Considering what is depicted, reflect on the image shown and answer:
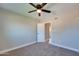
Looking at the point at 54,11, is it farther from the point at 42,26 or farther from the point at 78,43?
the point at 42,26

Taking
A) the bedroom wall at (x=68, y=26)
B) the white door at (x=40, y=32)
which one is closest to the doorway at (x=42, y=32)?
the white door at (x=40, y=32)

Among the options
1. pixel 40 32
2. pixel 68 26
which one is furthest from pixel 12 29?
pixel 40 32

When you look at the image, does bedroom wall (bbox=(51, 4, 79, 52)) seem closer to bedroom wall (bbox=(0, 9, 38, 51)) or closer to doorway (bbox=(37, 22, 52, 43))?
doorway (bbox=(37, 22, 52, 43))

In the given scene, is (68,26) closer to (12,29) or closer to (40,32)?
(40,32)

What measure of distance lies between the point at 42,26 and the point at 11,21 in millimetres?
2964

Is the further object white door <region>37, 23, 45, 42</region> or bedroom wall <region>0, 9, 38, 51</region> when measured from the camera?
white door <region>37, 23, 45, 42</region>

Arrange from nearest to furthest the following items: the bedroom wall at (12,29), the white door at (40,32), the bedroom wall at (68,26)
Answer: the bedroom wall at (12,29), the bedroom wall at (68,26), the white door at (40,32)

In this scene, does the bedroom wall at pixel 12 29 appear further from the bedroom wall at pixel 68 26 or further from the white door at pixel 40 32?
the bedroom wall at pixel 68 26

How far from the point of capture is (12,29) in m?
3.52

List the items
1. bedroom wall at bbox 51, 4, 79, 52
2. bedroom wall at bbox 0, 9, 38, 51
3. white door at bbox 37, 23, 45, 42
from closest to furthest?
bedroom wall at bbox 0, 9, 38, 51 → bedroom wall at bbox 51, 4, 79, 52 → white door at bbox 37, 23, 45, 42

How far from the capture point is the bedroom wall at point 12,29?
3.29 metres

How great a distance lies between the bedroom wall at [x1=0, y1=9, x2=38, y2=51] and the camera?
329 centimetres

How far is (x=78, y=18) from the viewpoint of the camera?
3564mm

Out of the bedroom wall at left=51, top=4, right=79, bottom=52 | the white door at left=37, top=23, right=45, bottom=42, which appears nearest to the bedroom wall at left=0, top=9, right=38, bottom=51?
the white door at left=37, top=23, right=45, bottom=42
